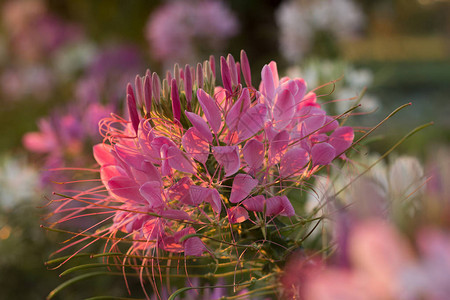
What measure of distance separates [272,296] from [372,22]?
584cm

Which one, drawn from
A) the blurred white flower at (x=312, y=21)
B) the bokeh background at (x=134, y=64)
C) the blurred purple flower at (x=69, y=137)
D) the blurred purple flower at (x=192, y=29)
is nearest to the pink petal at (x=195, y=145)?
the bokeh background at (x=134, y=64)

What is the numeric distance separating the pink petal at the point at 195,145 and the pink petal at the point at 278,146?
0.16 feet

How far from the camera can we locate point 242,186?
1.04 feet

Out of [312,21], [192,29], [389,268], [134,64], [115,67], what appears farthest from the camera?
[134,64]

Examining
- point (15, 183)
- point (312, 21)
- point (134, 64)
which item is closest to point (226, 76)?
point (15, 183)

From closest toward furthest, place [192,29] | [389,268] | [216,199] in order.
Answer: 1. [389,268]
2. [216,199]
3. [192,29]

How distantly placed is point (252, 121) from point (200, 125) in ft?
0.12

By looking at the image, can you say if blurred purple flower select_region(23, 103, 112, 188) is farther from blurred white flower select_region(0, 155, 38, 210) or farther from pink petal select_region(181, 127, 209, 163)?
pink petal select_region(181, 127, 209, 163)

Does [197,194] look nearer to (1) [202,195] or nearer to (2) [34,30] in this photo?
(1) [202,195]

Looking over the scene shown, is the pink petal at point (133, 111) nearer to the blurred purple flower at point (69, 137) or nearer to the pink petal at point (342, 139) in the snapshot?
the pink petal at point (342, 139)

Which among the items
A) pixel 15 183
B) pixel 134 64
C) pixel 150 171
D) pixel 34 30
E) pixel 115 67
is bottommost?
pixel 150 171

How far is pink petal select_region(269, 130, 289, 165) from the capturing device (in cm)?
32

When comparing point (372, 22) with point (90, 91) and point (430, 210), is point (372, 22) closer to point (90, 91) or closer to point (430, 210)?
point (90, 91)

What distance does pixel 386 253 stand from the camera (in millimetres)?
147
